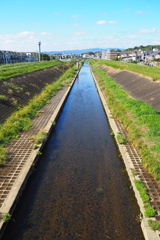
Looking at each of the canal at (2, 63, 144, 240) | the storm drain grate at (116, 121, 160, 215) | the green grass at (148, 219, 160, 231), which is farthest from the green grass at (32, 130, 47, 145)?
the green grass at (148, 219, 160, 231)

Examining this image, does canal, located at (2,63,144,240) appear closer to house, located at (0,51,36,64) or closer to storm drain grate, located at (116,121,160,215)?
storm drain grate, located at (116,121,160,215)

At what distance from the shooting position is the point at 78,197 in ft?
22.8

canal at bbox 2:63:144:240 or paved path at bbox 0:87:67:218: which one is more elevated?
paved path at bbox 0:87:67:218

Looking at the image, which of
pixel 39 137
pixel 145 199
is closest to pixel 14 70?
pixel 39 137

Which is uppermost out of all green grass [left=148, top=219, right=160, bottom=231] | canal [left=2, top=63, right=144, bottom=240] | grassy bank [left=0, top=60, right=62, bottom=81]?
grassy bank [left=0, top=60, right=62, bottom=81]

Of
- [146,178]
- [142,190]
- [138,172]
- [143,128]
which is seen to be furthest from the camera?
[143,128]

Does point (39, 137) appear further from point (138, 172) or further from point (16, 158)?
point (138, 172)

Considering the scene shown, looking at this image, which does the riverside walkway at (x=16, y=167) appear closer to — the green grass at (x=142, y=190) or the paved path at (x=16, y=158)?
the paved path at (x=16, y=158)

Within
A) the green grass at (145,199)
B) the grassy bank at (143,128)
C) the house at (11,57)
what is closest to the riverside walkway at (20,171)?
the green grass at (145,199)

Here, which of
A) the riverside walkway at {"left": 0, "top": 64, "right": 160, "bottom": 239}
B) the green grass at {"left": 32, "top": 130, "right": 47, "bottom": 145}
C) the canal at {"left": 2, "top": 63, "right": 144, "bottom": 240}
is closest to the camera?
the canal at {"left": 2, "top": 63, "right": 144, "bottom": 240}

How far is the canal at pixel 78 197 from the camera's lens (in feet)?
18.7

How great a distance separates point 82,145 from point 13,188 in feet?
16.6

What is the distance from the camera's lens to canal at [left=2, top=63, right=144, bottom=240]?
18.7 ft

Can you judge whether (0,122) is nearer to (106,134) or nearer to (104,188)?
(106,134)
